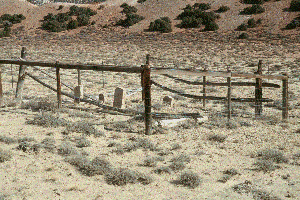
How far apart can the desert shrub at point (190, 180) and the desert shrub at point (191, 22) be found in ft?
134

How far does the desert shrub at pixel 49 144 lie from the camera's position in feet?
25.7

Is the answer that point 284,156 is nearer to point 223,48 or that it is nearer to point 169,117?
point 169,117

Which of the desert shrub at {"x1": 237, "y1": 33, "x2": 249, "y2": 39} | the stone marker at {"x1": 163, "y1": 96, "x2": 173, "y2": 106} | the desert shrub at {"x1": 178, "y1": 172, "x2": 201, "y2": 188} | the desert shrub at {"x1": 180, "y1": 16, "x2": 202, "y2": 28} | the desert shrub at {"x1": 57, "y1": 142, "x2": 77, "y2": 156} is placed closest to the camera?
the desert shrub at {"x1": 178, "y1": 172, "x2": 201, "y2": 188}

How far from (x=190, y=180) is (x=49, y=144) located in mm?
3294

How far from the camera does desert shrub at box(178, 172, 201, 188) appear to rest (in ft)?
20.5

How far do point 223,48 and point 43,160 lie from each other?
28.2 meters

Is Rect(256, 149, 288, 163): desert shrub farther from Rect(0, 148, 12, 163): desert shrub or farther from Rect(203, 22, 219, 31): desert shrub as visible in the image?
Rect(203, 22, 219, 31): desert shrub

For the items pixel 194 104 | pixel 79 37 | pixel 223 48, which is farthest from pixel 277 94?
pixel 79 37

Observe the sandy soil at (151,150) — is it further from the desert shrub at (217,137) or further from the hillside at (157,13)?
the hillside at (157,13)

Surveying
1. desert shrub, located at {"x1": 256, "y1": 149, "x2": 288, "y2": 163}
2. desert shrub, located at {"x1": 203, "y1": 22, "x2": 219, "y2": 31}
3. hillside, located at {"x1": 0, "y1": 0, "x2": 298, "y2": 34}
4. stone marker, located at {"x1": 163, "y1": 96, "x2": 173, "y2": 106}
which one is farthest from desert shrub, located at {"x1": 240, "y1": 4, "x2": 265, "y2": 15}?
desert shrub, located at {"x1": 256, "y1": 149, "x2": 288, "y2": 163}

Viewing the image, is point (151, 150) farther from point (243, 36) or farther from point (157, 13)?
point (157, 13)

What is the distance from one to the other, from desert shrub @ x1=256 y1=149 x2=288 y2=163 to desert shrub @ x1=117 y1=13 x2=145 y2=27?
143ft

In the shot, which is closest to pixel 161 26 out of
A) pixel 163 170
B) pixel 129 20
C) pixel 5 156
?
pixel 129 20

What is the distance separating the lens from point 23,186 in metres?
6.09
